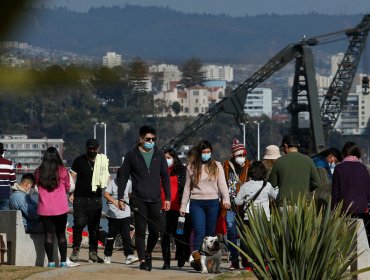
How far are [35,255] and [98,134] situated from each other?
13812 centimetres

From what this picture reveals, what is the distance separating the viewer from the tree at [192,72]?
148000mm

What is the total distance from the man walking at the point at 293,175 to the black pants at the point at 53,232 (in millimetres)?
2492

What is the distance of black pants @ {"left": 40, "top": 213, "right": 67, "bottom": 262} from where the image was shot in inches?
642

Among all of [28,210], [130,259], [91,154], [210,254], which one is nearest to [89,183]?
[91,154]

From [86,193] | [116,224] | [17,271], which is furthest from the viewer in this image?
[116,224]

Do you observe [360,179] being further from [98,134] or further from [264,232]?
[98,134]

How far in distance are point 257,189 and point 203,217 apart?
29.1 inches

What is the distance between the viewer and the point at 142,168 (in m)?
16.1

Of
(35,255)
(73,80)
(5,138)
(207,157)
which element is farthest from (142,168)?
(5,138)

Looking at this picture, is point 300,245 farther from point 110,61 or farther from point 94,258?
point 110,61

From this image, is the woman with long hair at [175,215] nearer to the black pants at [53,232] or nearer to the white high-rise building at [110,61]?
the black pants at [53,232]

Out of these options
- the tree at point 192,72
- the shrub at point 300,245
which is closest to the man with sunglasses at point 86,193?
the shrub at point 300,245

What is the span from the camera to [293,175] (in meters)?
15.8

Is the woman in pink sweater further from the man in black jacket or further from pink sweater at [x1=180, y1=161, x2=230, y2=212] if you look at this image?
pink sweater at [x1=180, y1=161, x2=230, y2=212]
